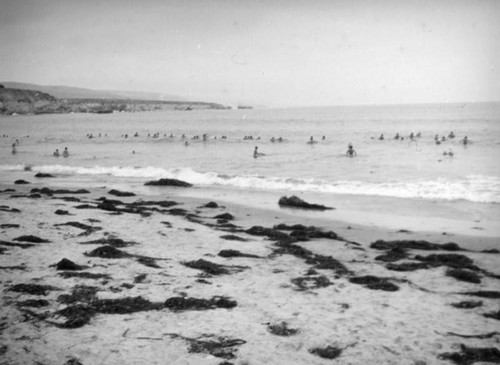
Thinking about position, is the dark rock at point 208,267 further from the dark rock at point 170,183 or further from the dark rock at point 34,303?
the dark rock at point 170,183

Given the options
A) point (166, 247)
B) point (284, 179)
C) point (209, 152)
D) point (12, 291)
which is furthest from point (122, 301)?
point (209, 152)

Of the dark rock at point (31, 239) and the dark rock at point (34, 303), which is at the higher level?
the dark rock at point (34, 303)

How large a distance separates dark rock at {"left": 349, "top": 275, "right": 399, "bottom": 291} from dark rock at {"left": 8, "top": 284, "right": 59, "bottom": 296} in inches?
211

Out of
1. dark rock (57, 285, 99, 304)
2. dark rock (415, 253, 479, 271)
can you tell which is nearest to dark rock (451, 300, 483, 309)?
dark rock (415, 253, 479, 271)

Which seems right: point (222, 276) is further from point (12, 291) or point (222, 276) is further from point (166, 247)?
point (12, 291)

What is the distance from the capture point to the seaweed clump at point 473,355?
4.66 m

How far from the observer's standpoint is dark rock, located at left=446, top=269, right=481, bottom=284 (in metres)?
7.25

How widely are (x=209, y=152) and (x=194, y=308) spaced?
32019mm

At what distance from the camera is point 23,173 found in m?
27.0

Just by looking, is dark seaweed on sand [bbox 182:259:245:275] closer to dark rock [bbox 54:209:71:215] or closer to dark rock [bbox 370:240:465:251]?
A: dark rock [bbox 370:240:465:251]

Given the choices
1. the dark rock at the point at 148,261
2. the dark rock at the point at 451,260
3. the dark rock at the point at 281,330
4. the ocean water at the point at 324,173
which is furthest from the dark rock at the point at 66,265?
the ocean water at the point at 324,173

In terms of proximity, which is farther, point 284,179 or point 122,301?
point 284,179

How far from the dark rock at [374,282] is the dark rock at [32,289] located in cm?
536

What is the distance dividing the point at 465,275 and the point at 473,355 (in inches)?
118
